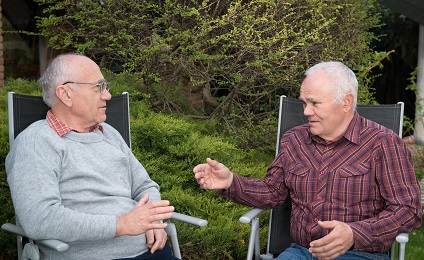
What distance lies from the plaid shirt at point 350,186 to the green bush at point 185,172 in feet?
3.53

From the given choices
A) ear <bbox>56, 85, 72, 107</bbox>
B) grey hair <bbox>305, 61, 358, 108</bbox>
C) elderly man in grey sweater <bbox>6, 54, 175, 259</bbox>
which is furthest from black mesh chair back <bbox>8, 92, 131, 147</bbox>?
grey hair <bbox>305, 61, 358, 108</bbox>

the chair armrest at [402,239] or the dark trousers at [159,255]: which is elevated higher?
the chair armrest at [402,239]

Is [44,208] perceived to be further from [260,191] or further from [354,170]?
[354,170]

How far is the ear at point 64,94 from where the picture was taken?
3.21 meters

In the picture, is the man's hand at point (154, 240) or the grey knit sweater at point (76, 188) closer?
the grey knit sweater at point (76, 188)

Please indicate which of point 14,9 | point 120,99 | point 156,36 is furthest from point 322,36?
point 14,9

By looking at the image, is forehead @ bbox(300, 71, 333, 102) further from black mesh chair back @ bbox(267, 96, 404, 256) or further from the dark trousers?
the dark trousers

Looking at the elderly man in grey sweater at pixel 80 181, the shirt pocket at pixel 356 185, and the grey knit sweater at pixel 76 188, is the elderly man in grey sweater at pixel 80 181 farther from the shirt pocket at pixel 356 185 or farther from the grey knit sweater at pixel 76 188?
the shirt pocket at pixel 356 185

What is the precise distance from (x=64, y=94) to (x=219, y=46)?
367cm

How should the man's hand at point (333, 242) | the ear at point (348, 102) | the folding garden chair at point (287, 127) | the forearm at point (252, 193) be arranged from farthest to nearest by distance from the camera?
the folding garden chair at point (287, 127) → the forearm at point (252, 193) → the ear at point (348, 102) → the man's hand at point (333, 242)

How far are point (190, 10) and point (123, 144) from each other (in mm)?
3055

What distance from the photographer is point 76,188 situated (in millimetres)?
3115

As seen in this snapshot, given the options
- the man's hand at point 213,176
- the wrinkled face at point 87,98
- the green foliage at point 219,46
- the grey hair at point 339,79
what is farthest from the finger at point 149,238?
the green foliage at point 219,46

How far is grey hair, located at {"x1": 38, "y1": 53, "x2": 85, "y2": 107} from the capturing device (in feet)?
10.6
